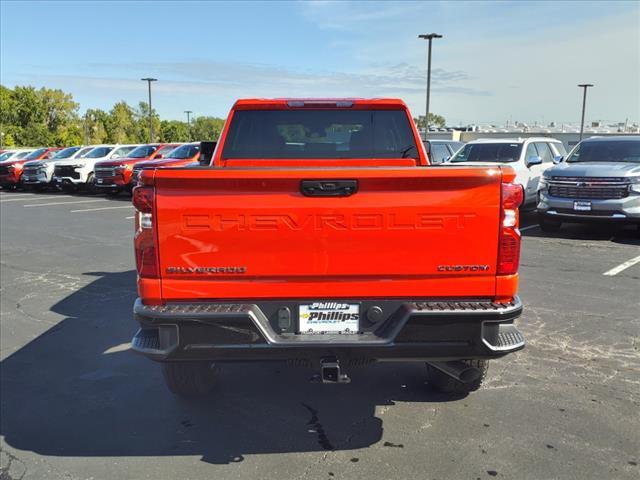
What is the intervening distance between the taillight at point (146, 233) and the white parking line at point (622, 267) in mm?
6597

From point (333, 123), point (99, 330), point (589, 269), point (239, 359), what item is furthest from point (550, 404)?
point (589, 269)

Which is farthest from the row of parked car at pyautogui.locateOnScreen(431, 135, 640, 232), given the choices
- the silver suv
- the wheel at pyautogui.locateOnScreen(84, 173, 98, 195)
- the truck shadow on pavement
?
the wheel at pyautogui.locateOnScreen(84, 173, 98, 195)

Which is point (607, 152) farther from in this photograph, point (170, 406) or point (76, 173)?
point (76, 173)

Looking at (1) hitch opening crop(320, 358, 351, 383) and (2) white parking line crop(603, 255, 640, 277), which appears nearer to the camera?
(1) hitch opening crop(320, 358, 351, 383)

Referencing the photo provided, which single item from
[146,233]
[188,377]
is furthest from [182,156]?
[146,233]

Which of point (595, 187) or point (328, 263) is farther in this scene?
point (595, 187)

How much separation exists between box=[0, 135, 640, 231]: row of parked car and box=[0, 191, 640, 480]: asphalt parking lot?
7.17 feet

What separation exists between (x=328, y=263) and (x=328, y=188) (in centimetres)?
39

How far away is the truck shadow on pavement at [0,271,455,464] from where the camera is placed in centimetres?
343

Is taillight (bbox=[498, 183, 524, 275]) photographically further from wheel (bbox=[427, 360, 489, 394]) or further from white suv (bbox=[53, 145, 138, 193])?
white suv (bbox=[53, 145, 138, 193])

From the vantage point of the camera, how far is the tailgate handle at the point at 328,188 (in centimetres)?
295

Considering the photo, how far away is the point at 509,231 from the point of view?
3.01 metres

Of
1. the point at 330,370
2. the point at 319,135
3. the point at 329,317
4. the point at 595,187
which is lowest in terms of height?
the point at 330,370

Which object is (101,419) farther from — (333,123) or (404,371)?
(333,123)
